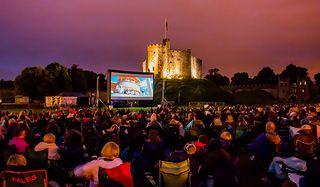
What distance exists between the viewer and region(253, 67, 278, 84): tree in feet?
400

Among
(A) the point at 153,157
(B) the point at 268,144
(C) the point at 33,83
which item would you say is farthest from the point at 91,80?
(B) the point at 268,144

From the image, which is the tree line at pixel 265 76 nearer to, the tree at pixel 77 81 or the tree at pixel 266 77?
the tree at pixel 266 77

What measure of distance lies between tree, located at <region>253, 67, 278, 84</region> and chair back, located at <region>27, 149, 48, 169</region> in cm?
12167

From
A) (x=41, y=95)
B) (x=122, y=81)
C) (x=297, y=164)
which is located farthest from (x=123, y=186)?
(x=41, y=95)

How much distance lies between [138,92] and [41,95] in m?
39.0

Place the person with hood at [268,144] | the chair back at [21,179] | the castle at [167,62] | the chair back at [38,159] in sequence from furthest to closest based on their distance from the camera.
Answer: the castle at [167,62] → the person with hood at [268,144] → the chair back at [38,159] → the chair back at [21,179]

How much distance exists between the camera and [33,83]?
68500 mm

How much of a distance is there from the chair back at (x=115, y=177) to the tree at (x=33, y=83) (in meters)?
66.9

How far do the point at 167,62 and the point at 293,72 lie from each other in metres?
46.9

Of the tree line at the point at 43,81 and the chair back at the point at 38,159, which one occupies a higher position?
the tree line at the point at 43,81

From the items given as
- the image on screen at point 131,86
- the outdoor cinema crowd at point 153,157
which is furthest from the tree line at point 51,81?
the outdoor cinema crowd at point 153,157

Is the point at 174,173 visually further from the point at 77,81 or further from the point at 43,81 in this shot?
the point at 77,81

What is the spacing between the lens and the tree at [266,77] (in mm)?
121875

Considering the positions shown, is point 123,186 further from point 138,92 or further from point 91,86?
point 91,86
